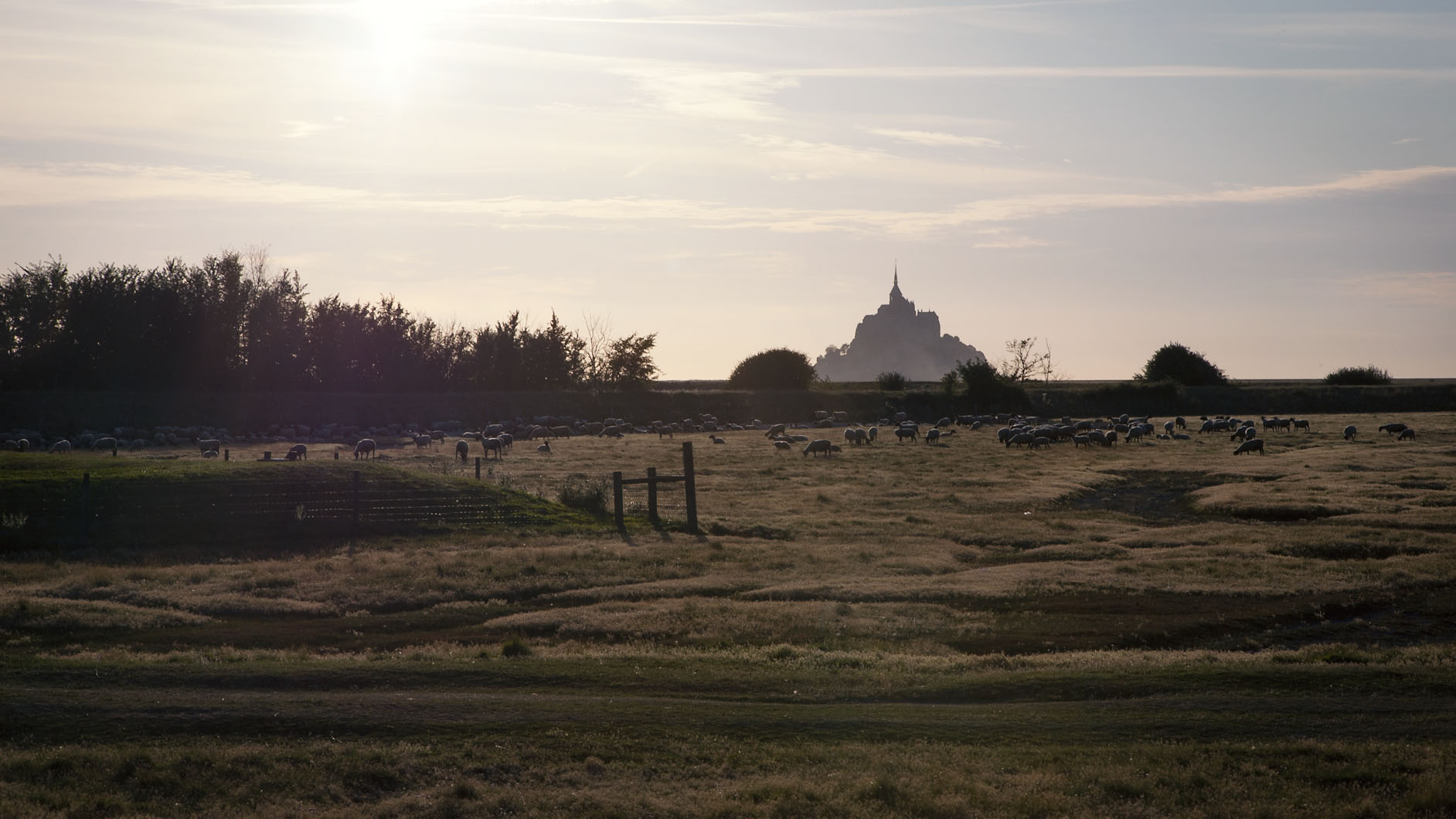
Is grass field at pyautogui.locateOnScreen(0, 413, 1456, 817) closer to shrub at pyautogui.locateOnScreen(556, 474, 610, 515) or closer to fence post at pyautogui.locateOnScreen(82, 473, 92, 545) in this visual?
shrub at pyautogui.locateOnScreen(556, 474, 610, 515)

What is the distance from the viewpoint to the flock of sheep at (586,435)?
62344mm

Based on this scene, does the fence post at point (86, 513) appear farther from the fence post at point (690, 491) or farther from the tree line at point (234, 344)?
the tree line at point (234, 344)

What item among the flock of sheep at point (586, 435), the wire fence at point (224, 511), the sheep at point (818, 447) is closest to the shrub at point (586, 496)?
the wire fence at point (224, 511)

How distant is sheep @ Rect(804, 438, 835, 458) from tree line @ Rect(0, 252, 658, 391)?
5412 centimetres

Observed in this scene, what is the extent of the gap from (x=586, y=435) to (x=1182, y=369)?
260ft

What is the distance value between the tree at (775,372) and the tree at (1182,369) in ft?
132

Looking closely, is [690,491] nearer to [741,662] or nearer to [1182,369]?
[741,662]

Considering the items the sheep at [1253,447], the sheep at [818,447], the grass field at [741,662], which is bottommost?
the grass field at [741,662]

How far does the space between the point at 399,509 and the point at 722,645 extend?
52.0ft

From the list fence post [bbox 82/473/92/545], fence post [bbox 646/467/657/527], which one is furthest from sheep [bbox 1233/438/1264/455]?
fence post [bbox 82/473/92/545]

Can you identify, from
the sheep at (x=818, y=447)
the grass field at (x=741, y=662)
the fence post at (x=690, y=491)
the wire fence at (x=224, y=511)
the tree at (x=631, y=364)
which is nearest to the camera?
the grass field at (x=741, y=662)

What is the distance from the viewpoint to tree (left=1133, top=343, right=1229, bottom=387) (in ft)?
416

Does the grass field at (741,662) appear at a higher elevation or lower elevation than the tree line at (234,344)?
lower

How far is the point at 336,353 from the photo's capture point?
104m
